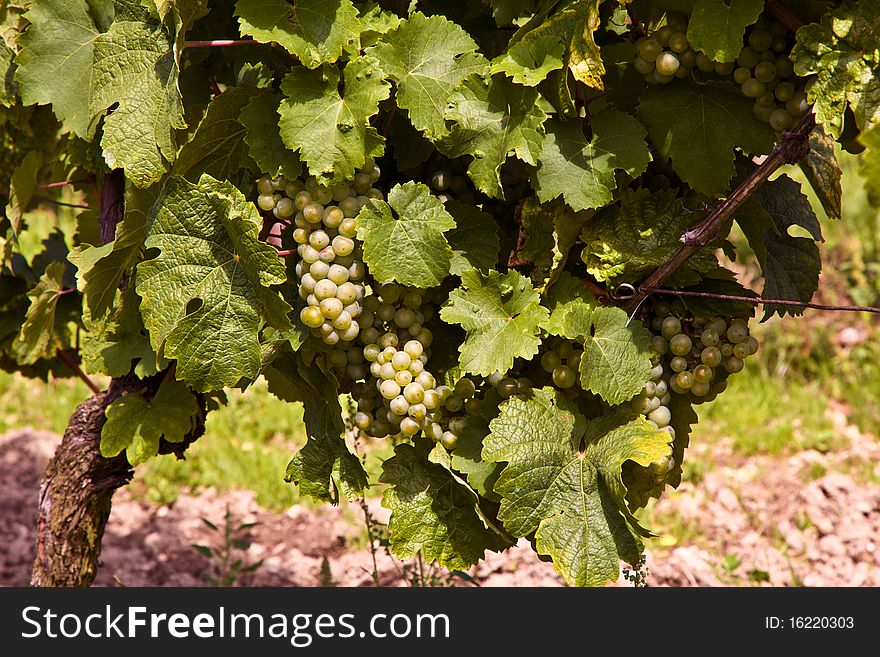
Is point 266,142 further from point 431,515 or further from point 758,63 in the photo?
point 758,63

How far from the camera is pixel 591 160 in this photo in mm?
1598

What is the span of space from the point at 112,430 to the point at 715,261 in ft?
4.42

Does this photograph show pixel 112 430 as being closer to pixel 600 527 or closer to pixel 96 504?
pixel 96 504

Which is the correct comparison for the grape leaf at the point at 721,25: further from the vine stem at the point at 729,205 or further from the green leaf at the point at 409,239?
the green leaf at the point at 409,239

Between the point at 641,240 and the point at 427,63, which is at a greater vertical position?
the point at 427,63

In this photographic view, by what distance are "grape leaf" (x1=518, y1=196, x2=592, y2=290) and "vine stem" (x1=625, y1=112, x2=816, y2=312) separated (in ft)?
0.51

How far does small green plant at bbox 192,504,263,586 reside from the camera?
2918 millimetres

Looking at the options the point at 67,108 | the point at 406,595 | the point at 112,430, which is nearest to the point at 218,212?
the point at 67,108

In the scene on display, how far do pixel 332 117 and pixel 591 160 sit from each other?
1.45 feet

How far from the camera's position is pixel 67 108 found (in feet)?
5.94

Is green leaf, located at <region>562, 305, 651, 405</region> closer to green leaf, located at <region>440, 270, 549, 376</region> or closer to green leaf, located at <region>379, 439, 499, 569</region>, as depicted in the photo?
green leaf, located at <region>440, 270, 549, 376</region>

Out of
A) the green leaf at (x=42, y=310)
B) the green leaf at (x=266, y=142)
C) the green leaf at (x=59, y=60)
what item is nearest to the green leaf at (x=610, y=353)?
the green leaf at (x=266, y=142)

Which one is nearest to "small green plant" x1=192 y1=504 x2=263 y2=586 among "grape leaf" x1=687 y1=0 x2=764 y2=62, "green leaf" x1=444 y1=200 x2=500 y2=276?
"green leaf" x1=444 y1=200 x2=500 y2=276

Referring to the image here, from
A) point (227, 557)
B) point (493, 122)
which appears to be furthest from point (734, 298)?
point (227, 557)
